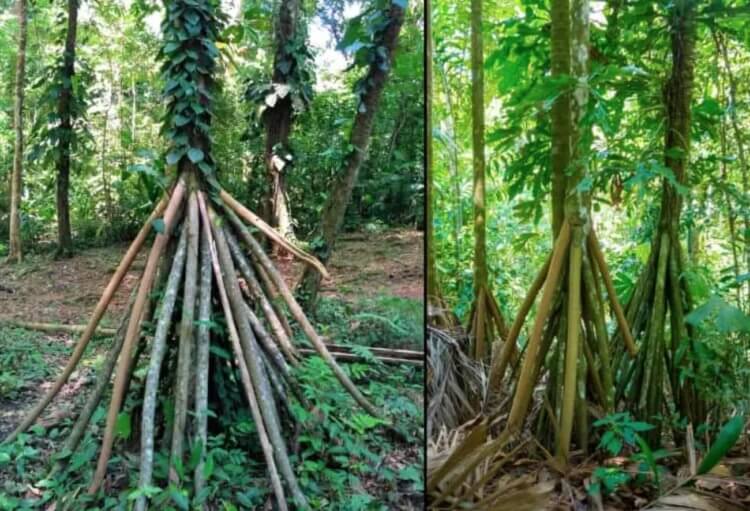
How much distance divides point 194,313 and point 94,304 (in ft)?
0.74

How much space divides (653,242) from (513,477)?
751mm

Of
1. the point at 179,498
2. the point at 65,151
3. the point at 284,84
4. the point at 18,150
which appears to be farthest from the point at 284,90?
the point at 179,498

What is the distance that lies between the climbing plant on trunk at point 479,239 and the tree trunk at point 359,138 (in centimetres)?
38

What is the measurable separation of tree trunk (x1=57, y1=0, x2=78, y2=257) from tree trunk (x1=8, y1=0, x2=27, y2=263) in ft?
0.32

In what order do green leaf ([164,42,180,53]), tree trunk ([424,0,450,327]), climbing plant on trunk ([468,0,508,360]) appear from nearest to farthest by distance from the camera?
tree trunk ([424,0,450,327]) < green leaf ([164,42,180,53]) < climbing plant on trunk ([468,0,508,360])

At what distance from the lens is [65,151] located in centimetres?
146

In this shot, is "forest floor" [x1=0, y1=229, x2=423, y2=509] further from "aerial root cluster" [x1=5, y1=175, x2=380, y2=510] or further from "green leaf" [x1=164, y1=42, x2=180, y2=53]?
"green leaf" [x1=164, y1=42, x2=180, y2=53]

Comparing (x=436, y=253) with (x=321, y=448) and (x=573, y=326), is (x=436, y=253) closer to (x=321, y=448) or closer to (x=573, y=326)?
(x=573, y=326)

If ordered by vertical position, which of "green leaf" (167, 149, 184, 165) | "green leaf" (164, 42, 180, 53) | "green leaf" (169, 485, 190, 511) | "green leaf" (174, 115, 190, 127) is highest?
"green leaf" (164, 42, 180, 53)

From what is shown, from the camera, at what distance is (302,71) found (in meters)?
1.44

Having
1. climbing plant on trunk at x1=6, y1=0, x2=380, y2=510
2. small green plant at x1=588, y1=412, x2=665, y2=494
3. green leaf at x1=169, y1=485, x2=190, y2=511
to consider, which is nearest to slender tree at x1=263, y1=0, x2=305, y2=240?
climbing plant on trunk at x1=6, y1=0, x2=380, y2=510

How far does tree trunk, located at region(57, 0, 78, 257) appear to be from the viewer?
1.46 metres

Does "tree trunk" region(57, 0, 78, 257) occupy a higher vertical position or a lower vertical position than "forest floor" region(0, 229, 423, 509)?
higher

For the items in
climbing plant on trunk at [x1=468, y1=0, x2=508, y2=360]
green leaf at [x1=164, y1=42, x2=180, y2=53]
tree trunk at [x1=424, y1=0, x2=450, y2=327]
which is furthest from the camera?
climbing plant on trunk at [x1=468, y1=0, x2=508, y2=360]
